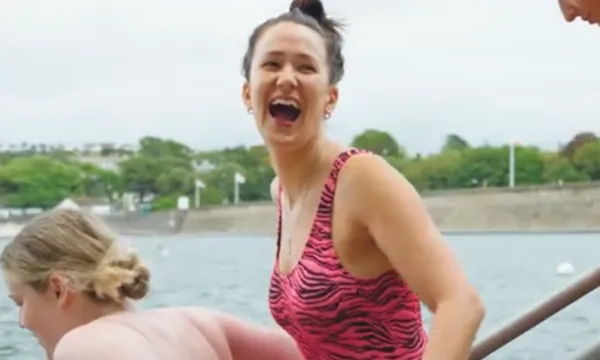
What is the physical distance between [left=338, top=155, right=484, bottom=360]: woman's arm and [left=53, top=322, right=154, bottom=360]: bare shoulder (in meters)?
0.32

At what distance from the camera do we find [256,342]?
1592 millimetres

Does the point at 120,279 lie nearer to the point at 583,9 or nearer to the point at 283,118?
the point at 283,118

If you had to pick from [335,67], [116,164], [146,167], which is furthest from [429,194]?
[335,67]

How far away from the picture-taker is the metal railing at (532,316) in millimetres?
1883

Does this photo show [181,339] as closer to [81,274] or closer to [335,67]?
[81,274]

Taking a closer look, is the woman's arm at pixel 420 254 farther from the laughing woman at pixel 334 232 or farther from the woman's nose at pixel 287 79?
the woman's nose at pixel 287 79

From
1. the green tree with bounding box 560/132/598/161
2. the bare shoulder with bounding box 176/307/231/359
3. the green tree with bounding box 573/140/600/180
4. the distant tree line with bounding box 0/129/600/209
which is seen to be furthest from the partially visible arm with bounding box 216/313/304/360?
the green tree with bounding box 573/140/600/180

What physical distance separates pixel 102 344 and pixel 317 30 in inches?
21.8

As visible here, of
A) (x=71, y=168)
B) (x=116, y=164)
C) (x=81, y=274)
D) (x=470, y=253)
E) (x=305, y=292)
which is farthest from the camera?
(x=470, y=253)

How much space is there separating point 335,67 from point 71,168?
16.6 metres

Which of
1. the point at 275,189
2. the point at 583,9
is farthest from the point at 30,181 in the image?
the point at 583,9

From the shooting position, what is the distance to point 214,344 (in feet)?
4.94

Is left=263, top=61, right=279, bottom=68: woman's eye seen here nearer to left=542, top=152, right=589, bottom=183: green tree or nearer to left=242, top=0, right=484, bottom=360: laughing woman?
left=242, top=0, right=484, bottom=360: laughing woman

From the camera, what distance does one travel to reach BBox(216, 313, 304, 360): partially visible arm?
156 centimetres
